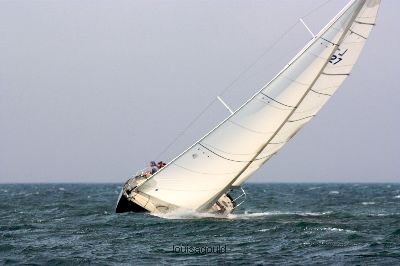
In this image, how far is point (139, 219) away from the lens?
102 ft

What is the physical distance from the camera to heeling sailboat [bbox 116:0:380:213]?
30.6m

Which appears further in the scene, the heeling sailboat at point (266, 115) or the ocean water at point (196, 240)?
the heeling sailboat at point (266, 115)

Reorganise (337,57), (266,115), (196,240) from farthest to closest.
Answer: (337,57), (266,115), (196,240)

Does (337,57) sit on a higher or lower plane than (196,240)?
higher

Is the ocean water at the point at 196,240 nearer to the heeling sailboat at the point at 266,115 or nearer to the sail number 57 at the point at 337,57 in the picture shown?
the heeling sailboat at the point at 266,115

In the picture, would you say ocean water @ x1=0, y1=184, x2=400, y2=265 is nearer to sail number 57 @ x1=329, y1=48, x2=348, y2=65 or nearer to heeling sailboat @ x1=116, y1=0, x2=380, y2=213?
heeling sailboat @ x1=116, y1=0, x2=380, y2=213

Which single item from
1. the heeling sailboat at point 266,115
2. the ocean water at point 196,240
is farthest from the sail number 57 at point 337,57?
the ocean water at point 196,240

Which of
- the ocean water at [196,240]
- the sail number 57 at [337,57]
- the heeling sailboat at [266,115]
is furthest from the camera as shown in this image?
the sail number 57 at [337,57]

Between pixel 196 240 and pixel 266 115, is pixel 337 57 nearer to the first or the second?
pixel 266 115

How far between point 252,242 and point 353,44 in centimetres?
1099

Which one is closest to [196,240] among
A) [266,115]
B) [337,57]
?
[266,115]

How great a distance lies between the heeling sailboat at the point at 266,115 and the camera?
30.6 meters

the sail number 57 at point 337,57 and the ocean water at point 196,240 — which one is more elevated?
the sail number 57 at point 337,57

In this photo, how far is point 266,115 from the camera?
30.8m
